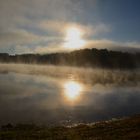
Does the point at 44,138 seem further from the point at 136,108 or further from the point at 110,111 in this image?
the point at 136,108

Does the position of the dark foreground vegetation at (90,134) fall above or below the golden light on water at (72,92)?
above

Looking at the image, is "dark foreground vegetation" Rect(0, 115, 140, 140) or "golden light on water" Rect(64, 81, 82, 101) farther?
"golden light on water" Rect(64, 81, 82, 101)

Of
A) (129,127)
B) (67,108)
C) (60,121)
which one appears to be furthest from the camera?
(67,108)

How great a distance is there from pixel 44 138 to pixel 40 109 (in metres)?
39.2

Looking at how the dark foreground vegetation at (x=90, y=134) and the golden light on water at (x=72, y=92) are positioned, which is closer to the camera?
the dark foreground vegetation at (x=90, y=134)

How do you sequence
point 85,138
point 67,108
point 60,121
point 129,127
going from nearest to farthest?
1. point 85,138
2. point 129,127
3. point 60,121
4. point 67,108

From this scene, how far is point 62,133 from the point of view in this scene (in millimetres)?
45594

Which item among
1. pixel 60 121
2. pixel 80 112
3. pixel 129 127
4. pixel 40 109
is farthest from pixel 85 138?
pixel 40 109

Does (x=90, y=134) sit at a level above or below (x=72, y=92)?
above

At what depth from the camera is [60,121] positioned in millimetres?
65750

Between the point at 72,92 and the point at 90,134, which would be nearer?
the point at 90,134

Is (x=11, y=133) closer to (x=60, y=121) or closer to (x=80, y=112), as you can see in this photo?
(x=60, y=121)

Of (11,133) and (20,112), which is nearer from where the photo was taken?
(11,133)

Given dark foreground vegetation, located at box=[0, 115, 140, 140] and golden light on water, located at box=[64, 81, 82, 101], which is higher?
dark foreground vegetation, located at box=[0, 115, 140, 140]
